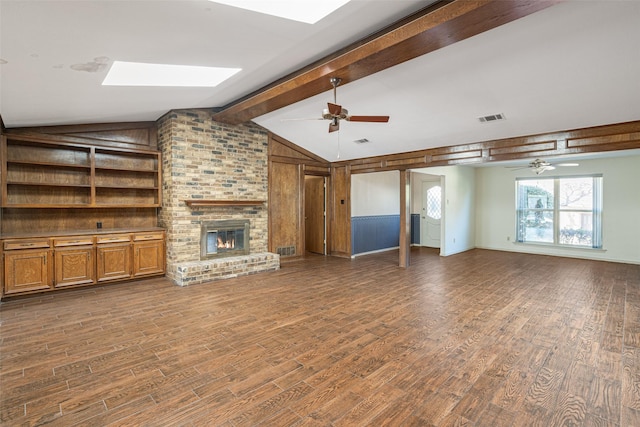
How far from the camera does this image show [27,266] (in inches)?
179

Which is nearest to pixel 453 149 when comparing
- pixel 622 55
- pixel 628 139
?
pixel 628 139

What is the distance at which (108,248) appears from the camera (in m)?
5.21

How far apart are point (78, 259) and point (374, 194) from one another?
679cm

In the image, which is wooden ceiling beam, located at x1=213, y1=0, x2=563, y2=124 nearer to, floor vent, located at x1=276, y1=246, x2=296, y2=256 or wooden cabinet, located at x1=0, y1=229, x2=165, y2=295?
wooden cabinet, located at x1=0, y1=229, x2=165, y2=295

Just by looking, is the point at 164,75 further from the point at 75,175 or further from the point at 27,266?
the point at 27,266

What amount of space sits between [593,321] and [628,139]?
2590mm

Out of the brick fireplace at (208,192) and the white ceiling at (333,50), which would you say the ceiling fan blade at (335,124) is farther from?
the brick fireplace at (208,192)

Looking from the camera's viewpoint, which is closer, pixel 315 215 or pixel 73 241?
pixel 73 241

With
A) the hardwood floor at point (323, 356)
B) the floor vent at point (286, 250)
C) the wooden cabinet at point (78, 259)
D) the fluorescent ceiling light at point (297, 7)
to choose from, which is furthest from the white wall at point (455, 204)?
the wooden cabinet at point (78, 259)

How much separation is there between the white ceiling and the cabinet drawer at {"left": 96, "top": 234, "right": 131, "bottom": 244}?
1.89 metres

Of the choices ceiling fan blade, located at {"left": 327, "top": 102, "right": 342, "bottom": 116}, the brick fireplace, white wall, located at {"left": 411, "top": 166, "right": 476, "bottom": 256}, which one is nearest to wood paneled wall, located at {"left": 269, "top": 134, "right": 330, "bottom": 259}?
the brick fireplace

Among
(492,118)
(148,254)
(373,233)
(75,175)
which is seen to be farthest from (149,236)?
(492,118)

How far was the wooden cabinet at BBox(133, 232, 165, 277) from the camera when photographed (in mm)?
5520

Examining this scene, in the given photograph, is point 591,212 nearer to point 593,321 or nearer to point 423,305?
point 593,321
